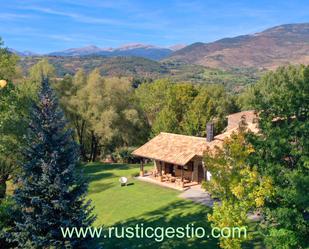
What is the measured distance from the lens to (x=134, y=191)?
32.2 m

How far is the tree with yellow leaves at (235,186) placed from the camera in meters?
15.1

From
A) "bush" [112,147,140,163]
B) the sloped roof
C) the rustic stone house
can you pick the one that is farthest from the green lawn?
"bush" [112,147,140,163]

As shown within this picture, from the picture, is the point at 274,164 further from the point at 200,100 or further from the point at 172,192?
the point at 200,100

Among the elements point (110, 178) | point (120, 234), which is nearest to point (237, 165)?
point (120, 234)

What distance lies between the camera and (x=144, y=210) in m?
27.4

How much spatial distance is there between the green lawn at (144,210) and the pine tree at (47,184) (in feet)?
10.6

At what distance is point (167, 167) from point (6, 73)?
1806 centimetres

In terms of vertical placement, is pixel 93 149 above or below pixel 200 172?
below

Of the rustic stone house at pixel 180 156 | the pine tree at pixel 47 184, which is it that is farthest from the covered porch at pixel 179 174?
the pine tree at pixel 47 184

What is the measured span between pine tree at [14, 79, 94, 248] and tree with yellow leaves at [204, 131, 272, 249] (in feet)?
22.2

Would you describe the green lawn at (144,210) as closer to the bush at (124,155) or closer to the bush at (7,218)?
the bush at (7,218)

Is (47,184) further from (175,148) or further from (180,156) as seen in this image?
(175,148)

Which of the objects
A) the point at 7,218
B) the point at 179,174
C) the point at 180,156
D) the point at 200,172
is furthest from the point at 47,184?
the point at 179,174

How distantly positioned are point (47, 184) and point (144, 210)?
39.5 feet
